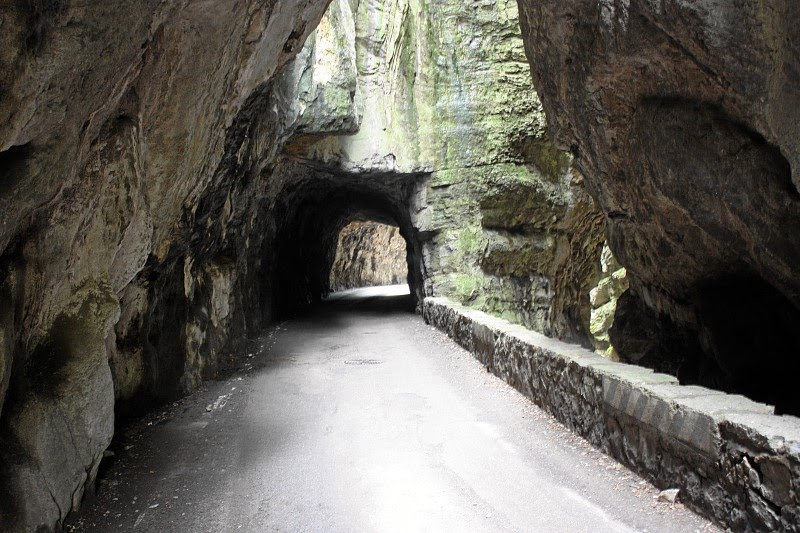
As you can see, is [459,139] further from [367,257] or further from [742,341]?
[367,257]

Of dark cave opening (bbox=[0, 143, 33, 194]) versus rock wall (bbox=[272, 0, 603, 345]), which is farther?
rock wall (bbox=[272, 0, 603, 345])

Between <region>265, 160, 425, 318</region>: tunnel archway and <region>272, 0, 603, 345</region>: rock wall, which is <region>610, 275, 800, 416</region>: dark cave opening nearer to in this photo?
<region>272, 0, 603, 345</region>: rock wall

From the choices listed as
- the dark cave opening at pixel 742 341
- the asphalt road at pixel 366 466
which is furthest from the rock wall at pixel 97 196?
the dark cave opening at pixel 742 341

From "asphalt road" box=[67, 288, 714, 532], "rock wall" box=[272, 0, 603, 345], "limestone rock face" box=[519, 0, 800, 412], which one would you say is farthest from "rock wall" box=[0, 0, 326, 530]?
"rock wall" box=[272, 0, 603, 345]

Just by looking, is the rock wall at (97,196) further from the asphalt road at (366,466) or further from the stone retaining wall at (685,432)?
the stone retaining wall at (685,432)

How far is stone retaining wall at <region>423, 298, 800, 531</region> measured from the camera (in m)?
3.27

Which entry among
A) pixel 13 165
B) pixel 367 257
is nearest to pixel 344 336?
pixel 13 165

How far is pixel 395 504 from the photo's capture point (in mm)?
4656

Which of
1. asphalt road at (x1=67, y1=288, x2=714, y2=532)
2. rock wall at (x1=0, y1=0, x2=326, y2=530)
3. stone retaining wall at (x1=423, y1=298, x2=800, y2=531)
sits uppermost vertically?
rock wall at (x1=0, y1=0, x2=326, y2=530)

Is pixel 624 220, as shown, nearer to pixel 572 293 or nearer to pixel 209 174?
pixel 209 174

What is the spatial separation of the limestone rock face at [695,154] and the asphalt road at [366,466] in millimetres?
3099

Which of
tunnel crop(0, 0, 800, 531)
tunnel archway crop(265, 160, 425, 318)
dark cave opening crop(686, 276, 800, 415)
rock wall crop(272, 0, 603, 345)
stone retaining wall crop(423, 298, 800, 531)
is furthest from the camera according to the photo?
tunnel archway crop(265, 160, 425, 318)

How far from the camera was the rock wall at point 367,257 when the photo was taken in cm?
3312

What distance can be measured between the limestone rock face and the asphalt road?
10.2 feet
